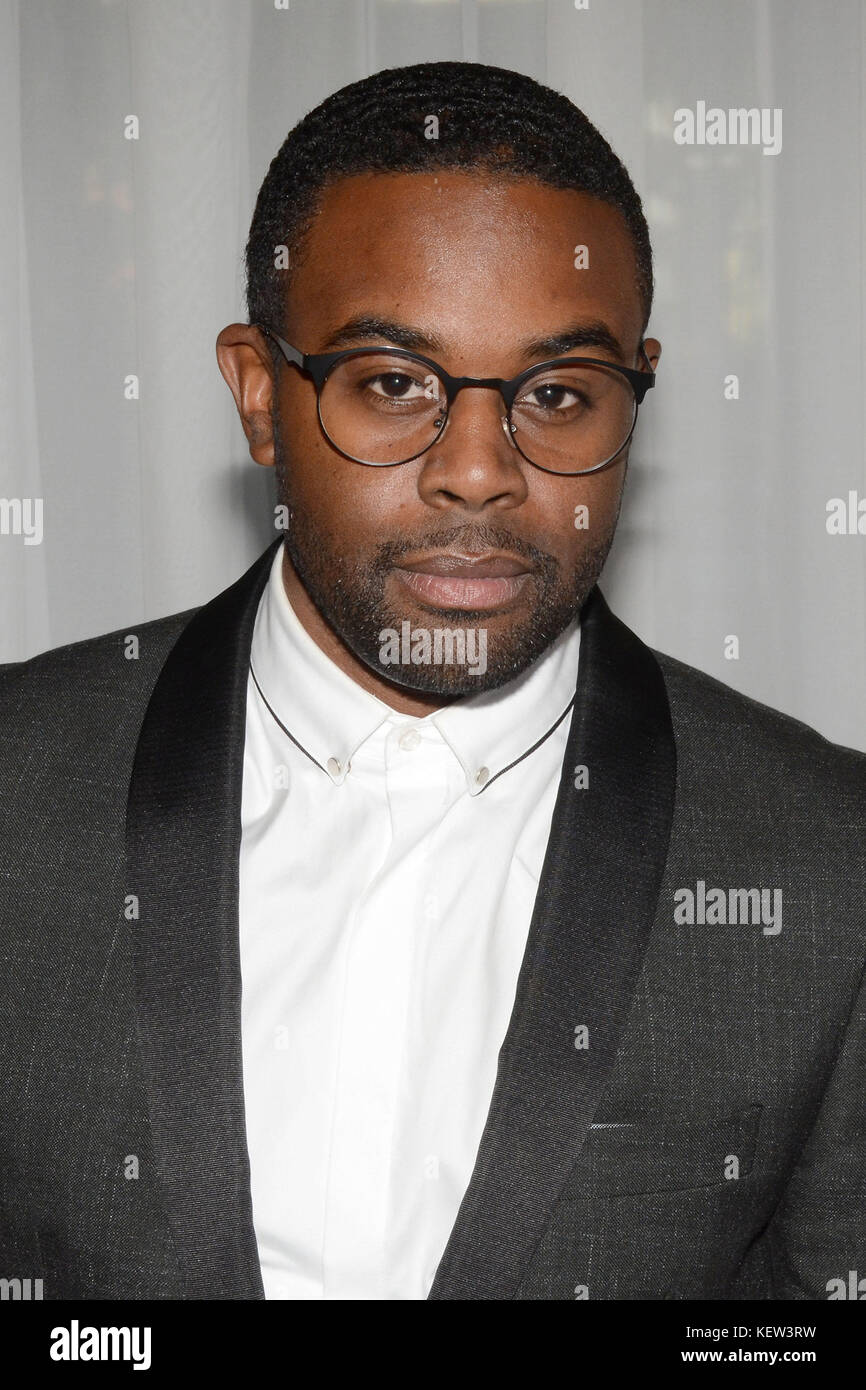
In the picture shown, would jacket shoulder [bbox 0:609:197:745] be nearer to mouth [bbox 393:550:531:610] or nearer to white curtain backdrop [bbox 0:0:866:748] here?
mouth [bbox 393:550:531:610]

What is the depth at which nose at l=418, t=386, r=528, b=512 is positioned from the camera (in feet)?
3.35

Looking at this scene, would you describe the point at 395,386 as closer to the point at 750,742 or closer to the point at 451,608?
the point at 451,608

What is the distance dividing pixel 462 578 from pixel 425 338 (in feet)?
0.57

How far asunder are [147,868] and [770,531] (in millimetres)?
954

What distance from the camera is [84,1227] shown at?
1.05m

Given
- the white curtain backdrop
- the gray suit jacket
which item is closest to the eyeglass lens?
the gray suit jacket

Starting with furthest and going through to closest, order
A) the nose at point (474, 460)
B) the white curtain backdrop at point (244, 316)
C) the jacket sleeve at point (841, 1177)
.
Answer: the white curtain backdrop at point (244, 316), the jacket sleeve at point (841, 1177), the nose at point (474, 460)

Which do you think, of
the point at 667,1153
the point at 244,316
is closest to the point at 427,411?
the point at 667,1153

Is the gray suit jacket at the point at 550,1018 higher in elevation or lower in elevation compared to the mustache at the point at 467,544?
lower

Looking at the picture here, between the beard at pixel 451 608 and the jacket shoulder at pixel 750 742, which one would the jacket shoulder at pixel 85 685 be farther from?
the jacket shoulder at pixel 750 742

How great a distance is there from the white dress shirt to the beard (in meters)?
0.08

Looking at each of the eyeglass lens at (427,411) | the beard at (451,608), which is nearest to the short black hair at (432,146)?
the eyeglass lens at (427,411)

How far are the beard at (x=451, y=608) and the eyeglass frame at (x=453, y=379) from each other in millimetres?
61

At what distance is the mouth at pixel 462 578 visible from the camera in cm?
104
